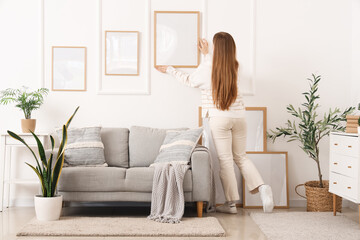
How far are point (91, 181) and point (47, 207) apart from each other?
0.42 meters

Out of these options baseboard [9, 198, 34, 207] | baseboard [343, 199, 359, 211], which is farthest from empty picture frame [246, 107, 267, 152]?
baseboard [9, 198, 34, 207]

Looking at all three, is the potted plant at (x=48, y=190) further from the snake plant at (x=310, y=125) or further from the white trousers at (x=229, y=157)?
the snake plant at (x=310, y=125)

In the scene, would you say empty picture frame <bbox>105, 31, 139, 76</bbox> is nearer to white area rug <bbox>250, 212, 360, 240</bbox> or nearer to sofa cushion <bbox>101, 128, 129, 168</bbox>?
sofa cushion <bbox>101, 128, 129, 168</bbox>

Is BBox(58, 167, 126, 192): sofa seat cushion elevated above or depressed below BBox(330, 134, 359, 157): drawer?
below

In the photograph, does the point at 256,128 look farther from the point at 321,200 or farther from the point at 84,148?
the point at 84,148

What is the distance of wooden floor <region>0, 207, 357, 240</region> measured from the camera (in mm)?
3215

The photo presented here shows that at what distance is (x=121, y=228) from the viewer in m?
3.29

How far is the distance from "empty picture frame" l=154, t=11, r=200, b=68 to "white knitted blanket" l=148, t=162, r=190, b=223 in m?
1.33

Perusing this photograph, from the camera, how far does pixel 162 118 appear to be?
450 cm

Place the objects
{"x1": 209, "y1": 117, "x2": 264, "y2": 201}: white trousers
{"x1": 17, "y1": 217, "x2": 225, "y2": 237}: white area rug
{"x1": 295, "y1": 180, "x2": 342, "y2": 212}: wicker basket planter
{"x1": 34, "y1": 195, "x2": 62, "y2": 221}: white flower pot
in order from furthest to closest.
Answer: {"x1": 295, "y1": 180, "x2": 342, "y2": 212}: wicker basket planter < {"x1": 209, "y1": 117, "x2": 264, "y2": 201}: white trousers < {"x1": 34, "y1": 195, "x2": 62, "y2": 221}: white flower pot < {"x1": 17, "y1": 217, "x2": 225, "y2": 237}: white area rug

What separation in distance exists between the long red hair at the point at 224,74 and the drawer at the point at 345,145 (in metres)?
0.99

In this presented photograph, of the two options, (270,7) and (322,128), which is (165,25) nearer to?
(270,7)

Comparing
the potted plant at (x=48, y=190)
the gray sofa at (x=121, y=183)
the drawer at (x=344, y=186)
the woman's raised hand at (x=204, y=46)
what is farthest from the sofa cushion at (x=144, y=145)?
the drawer at (x=344, y=186)

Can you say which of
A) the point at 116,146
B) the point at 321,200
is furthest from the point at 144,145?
the point at 321,200
